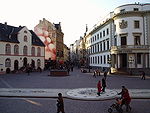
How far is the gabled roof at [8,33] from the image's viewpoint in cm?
4750

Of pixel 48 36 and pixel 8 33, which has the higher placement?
pixel 48 36

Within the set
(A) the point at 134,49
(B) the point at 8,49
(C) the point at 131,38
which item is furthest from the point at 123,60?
(B) the point at 8,49

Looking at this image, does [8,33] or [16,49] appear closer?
[16,49]

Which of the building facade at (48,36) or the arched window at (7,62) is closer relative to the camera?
the arched window at (7,62)

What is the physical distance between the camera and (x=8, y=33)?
50094mm

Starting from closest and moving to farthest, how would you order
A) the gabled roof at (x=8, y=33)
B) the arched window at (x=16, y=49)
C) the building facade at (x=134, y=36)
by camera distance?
the building facade at (x=134, y=36) < the gabled roof at (x=8, y=33) < the arched window at (x=16, y=49)

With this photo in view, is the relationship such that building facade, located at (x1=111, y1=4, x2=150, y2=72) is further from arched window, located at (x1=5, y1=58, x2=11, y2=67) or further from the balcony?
arched window, located at (x1=5, y1=58, x2=11, y2=67)

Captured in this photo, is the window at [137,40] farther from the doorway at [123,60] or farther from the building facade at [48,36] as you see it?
the building facade at [48,36]

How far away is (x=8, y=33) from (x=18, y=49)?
16.2 ft

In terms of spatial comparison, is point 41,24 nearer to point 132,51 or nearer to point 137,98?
point 132,51

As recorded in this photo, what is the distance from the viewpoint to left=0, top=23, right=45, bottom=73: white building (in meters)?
46.6

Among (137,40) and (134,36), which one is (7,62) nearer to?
(134,36)

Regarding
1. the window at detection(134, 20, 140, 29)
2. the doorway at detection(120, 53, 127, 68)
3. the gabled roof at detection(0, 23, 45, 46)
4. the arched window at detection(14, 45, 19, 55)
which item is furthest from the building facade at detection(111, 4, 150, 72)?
the gabled roof at detection(0, 23, 45, 46)

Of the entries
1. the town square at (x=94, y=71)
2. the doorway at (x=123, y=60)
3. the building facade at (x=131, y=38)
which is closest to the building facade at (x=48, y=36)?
the town square at (x=94, y=71)
